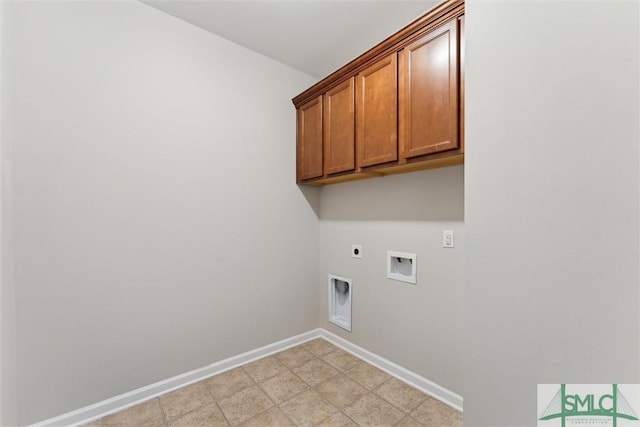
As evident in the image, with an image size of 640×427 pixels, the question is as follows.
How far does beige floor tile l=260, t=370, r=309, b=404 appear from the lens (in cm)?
179

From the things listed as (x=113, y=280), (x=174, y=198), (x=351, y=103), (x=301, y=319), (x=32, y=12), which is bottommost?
(x=301, y=319)

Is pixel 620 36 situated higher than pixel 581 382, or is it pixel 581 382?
pixel 620 36

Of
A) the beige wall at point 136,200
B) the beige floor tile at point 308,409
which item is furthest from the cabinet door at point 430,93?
the beige floor tile at point 308,409

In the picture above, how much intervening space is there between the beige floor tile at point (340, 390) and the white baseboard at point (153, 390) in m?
0.66

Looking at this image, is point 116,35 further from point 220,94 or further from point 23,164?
point 23,164

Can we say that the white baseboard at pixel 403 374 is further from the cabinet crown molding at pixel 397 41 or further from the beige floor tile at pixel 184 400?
the cabinet crown molding at pixel 397 41

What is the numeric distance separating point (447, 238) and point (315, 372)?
1474mm

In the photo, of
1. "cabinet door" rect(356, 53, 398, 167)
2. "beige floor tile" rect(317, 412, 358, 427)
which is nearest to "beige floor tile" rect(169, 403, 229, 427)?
"beige floor tile" rect(317, 412, 358, 427)

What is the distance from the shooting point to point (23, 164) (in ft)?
4.71

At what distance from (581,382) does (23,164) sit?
2.56 m

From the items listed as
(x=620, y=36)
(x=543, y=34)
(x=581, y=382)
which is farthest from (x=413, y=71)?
(x=581, y=382)

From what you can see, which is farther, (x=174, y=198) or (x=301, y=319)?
(x=301, y=319)
